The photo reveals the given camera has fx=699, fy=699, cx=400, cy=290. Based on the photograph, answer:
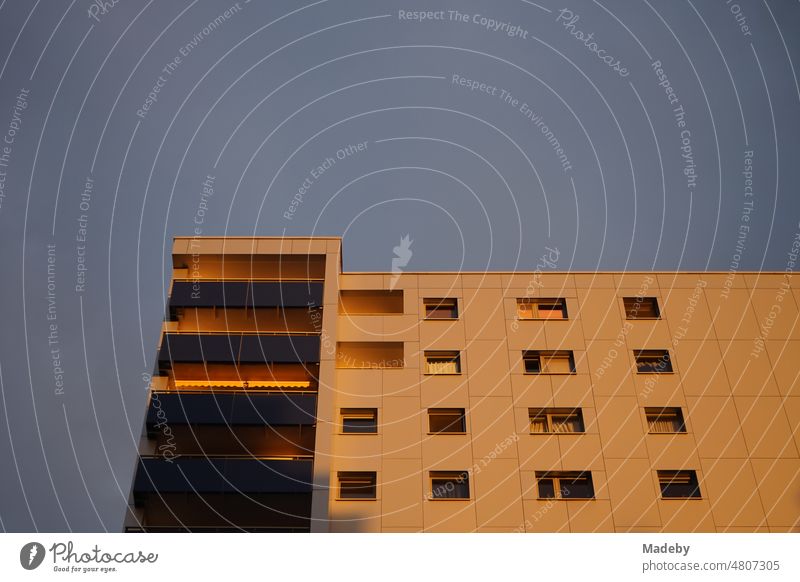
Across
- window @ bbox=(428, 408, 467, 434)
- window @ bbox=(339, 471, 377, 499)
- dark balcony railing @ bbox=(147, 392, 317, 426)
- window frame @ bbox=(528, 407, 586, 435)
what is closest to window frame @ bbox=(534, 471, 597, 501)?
window frame @ bbox=(528, 407, 586, 435)

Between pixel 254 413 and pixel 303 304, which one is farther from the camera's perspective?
pixel 303 304

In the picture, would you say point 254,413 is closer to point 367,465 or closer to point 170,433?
point 170,433

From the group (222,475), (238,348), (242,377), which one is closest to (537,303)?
(238,348)

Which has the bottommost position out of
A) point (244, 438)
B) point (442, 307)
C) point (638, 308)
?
point (244, 438)

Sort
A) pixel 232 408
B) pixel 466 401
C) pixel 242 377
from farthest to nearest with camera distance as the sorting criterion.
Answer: pixel 242 377 < pixel 232 408 < pixel 466 401

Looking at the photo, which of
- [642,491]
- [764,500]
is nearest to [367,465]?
[642,491]

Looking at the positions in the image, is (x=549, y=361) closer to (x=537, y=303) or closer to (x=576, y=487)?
(x=537, y=303)

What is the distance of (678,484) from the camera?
3027 centimetres

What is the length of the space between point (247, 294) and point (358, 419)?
31.5ft

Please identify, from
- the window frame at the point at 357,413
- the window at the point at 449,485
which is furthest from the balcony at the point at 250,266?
the window at the point at 449,485

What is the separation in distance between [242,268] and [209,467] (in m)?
12.3

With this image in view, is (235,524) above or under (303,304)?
under

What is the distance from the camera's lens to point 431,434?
31469 millimetres
